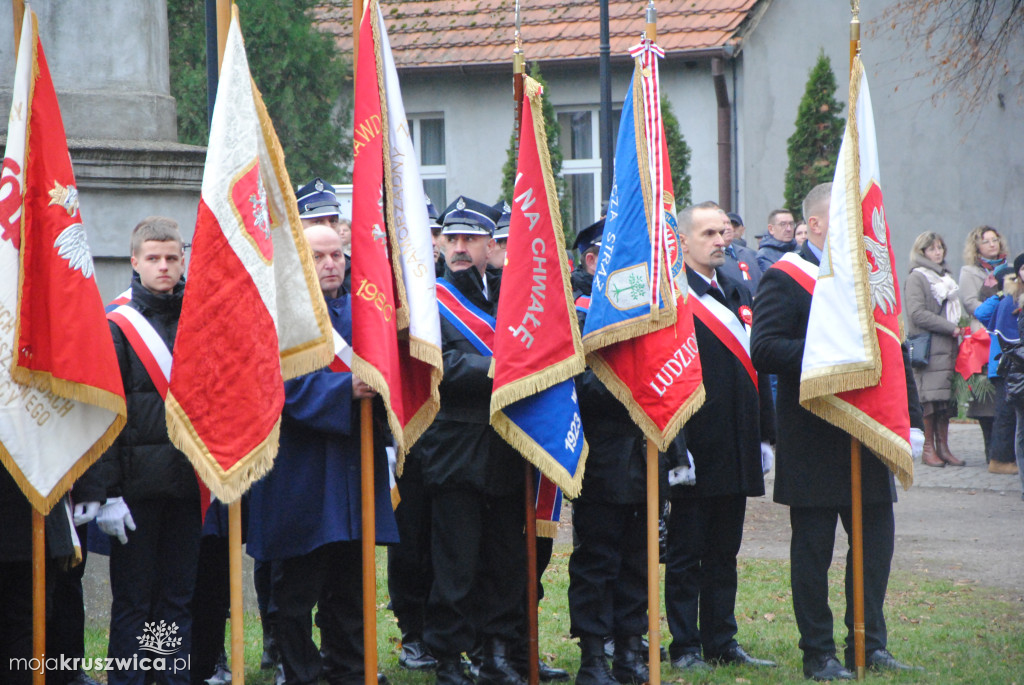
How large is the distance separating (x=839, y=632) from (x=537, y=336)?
282cm

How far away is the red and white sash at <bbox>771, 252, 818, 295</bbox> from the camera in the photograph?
19.6 feet

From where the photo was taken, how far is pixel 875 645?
5.89m

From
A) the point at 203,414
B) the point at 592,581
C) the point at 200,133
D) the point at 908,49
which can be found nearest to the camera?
the point at 203,414

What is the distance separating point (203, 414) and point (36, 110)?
4.78 ft

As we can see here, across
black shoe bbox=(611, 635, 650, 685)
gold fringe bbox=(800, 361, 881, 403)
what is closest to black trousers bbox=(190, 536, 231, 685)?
black shoe bbox=(611, 635, 650, 685)

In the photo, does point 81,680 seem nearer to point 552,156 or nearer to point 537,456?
point 537,456

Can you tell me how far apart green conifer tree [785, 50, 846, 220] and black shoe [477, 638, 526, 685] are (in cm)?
1118

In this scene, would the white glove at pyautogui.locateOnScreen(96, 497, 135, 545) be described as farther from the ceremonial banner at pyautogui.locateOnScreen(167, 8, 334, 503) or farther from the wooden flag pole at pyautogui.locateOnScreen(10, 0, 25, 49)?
the wooden flag pole at pyautogui.locateOnScreen(10, 0, 25, 49)

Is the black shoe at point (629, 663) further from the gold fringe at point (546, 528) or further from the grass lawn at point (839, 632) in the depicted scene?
the gold fringe at point (546, 528)

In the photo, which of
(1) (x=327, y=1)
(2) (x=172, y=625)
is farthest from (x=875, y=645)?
(1) (x=327, y=1)

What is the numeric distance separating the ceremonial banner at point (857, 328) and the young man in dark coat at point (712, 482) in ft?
1.64

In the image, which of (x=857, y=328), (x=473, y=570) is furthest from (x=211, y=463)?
(x=857, y=328)

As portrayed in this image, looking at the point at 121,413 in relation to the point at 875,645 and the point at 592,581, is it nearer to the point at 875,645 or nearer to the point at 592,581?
the point at 592,581

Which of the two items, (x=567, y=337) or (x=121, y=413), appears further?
(x=567, y=337)
